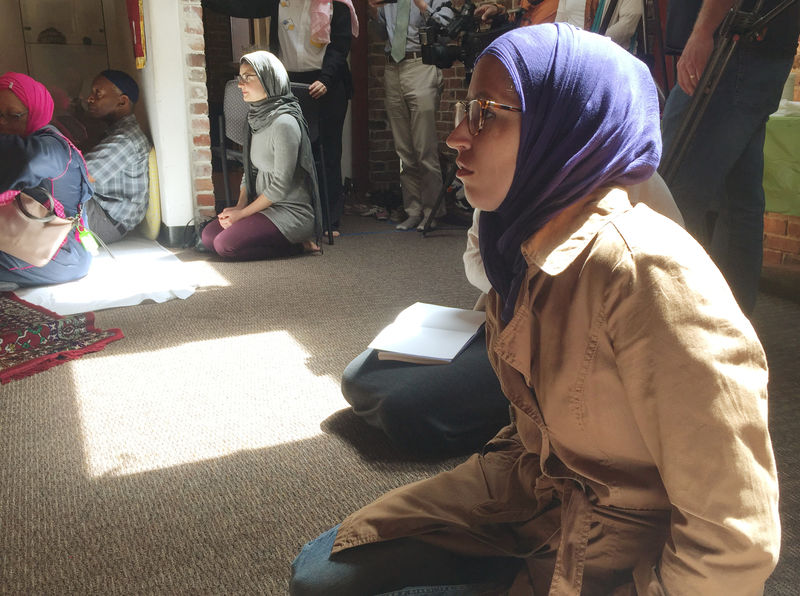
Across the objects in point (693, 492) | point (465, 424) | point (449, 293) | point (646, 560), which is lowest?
point (449, 293)

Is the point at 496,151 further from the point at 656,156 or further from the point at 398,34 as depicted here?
the point at 398,34

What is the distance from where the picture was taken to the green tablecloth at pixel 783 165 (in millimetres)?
2701

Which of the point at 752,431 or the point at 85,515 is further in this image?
the point at 85,515

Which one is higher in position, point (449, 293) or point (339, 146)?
point (339, 146)

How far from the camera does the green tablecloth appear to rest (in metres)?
2.70

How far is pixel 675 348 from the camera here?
0.68 m

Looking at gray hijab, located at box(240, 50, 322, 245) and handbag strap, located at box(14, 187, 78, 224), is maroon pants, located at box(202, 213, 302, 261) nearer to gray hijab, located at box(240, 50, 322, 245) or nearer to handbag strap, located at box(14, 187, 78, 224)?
gray hijab, located at box(240, 50, 322, 245)

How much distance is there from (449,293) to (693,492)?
2307mm

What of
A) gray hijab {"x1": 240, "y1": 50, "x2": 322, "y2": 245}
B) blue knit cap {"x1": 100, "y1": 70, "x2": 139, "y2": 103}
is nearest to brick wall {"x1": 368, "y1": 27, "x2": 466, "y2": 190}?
gray hijab {"x1": 240, "y1": 50, "x2": 322, "y2": 245}

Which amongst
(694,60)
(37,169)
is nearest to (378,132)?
(37,169)

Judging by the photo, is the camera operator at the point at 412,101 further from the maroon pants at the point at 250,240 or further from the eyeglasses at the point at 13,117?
the eyeglasses at the point at 13,117

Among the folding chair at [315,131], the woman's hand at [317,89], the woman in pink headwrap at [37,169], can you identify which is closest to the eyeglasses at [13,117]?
the woman in pink headwrap at [37,169]

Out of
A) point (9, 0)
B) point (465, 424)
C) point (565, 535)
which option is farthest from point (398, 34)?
point (565, 535)

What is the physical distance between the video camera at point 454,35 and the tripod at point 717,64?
1921 millimetres
